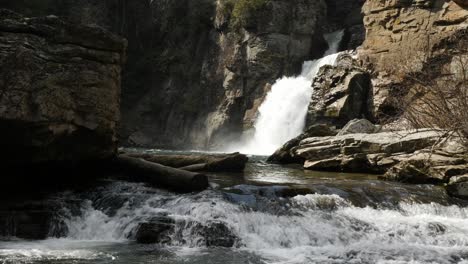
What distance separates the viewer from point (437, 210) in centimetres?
1394

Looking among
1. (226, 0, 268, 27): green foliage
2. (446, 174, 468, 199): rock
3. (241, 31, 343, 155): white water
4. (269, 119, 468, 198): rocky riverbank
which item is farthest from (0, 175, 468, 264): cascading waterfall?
(226, 0, 268, 27): green foliage

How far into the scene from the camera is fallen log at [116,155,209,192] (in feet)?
45.0

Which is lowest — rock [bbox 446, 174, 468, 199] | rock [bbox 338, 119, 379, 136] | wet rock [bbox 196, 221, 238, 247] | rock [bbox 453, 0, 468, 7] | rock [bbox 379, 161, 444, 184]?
wet rock [bbox 196, 221, 238, 247]

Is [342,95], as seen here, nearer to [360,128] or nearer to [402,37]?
[402,37]

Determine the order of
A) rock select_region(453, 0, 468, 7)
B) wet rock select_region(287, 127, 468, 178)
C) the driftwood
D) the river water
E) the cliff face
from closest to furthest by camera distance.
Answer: the river water, wet rock select_region(287, 127, 468, 178), the driftwood, rock select_region(453, 0, 468, 7), the cliff face

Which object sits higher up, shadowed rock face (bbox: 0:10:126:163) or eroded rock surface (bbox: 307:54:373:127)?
eroded rock surface (bbox: 307:54:373:127)

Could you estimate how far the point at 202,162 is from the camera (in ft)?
62.3

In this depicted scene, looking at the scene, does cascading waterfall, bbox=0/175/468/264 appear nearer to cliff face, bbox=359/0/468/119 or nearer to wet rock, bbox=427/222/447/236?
wet rock, bbox=427/222/447/236

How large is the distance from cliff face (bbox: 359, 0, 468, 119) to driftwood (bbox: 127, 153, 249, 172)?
1112 centimetres

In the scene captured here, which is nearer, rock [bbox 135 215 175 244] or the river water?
the river water

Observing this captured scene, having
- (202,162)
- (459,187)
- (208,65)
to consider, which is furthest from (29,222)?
(208,65)

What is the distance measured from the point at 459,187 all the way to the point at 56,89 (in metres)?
11.5

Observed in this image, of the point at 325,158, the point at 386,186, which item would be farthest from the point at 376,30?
the point at 386,186

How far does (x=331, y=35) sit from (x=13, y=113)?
32.6m
